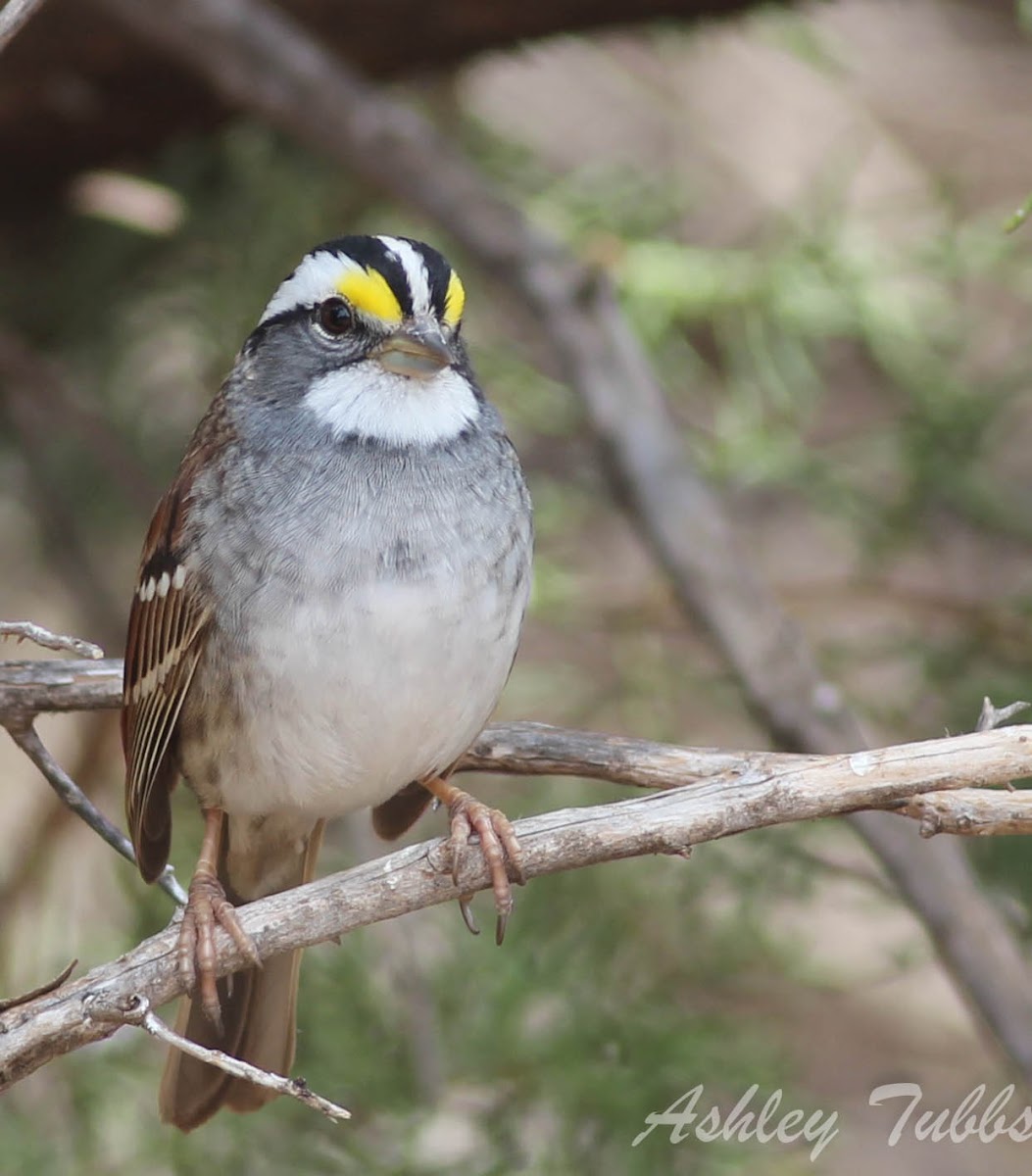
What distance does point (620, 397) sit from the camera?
14.0ft

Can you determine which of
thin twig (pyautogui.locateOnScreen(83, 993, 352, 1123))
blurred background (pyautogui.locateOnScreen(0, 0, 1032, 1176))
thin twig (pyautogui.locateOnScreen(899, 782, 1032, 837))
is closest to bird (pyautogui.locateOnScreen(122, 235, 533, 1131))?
thin twig (pyautogui.locateOnScreen(83, 993, 352, 1123))

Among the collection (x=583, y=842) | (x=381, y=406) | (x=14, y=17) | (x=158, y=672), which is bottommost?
(x=158, y=672)

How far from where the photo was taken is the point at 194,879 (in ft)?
10.9

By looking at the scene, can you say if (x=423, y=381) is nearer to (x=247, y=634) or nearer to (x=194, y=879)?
(x=247, y=634)

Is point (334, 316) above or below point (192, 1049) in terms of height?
above

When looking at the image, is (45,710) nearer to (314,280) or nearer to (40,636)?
(40,636)

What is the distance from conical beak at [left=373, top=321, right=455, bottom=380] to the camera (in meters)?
3.17

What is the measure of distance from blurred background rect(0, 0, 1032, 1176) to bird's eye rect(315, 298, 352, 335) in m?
1.18

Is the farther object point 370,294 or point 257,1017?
point 257,1017

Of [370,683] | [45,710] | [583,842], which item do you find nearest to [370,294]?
[370,683]

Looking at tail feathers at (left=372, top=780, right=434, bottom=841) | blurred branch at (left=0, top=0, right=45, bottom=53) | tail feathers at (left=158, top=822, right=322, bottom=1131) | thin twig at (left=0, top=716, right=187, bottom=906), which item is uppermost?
blurred branch at (left=0, top=0, right=45, bottom=53)

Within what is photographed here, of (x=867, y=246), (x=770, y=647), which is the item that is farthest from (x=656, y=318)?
(x=770, y=647)

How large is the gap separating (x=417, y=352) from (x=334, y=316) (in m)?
0.21

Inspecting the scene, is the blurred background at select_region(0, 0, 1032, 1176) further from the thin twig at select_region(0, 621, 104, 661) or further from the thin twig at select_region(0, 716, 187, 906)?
the thin twig at select_region(0, 621, 104, 661)
